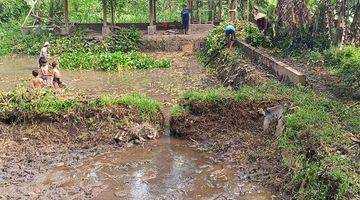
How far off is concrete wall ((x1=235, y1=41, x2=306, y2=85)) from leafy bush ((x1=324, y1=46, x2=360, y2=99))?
1.08 meters

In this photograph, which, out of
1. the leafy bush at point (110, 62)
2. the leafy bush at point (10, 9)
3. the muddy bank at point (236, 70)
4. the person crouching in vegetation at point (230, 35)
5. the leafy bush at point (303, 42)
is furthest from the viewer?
the leafy bush at point (10, 9)

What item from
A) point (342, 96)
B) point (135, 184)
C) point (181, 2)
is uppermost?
point (181, 2)

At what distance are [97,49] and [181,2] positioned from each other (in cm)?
943

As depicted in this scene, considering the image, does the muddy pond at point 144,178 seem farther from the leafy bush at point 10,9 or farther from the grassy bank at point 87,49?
the leafy bush at point 10,9

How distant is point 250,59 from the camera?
1684cm

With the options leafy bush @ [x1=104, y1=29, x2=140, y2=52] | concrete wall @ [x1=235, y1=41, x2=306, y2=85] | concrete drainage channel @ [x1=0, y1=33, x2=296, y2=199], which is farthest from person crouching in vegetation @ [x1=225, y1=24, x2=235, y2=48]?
concrete drainage channel @ [x1=0, y1=33, x2=296, y2=199]

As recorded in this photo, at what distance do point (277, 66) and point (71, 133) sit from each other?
6328 millimetres

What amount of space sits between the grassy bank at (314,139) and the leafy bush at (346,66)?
1248mm

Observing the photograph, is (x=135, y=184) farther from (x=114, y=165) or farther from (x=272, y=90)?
(x=272, y=90)

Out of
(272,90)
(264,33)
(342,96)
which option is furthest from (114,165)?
(264,33)

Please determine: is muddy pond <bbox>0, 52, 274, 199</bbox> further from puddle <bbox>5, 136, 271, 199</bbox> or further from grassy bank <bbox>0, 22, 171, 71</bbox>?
grassy bank <bbox>0, 22, 171, 71</bbox>

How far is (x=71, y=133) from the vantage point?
34.4 feet

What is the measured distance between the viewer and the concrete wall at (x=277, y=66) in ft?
39.4

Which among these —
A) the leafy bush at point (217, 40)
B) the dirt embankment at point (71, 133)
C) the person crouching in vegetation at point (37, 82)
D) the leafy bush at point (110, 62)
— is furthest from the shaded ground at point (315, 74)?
the person crouching in vegetation at point (37, 82)
